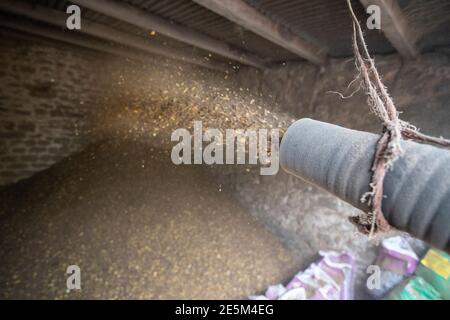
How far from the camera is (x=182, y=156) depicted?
5312 mm

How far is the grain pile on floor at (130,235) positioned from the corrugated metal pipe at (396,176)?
9.10ft

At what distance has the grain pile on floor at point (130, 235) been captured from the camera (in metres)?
3.04

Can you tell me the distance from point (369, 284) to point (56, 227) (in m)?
3.95

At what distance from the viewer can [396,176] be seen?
2.52 feet

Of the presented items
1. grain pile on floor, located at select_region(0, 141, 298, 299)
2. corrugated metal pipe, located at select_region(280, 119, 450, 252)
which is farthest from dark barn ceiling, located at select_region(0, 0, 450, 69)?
grain pile on floor, located at select_region(0, 141, 298, 299)

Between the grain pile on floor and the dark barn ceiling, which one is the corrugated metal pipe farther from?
the grain pile on floor

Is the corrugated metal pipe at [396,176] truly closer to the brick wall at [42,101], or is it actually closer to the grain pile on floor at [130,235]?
the grain pile on floor at [130,235]

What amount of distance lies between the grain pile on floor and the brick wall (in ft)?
1.27

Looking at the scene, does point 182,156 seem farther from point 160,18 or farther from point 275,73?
point 160,18

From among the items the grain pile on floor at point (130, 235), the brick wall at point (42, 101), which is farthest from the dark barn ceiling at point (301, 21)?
the grain pile on floor at point (130, 235)

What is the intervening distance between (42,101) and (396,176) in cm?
555

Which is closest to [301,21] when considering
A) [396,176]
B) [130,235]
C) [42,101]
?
[396,176]

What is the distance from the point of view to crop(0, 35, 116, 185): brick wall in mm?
4461

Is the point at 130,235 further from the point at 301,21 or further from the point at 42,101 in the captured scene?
the point at 301,21
